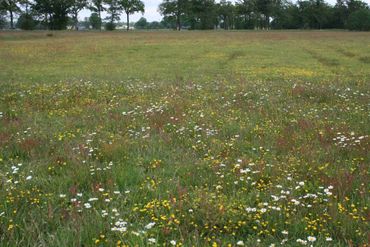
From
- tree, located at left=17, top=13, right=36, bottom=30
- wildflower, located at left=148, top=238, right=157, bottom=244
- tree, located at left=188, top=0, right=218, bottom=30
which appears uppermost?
tree, located at left=188, top=0, right=218, bottom=30

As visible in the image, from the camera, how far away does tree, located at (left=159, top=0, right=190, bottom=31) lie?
139875 millimetres

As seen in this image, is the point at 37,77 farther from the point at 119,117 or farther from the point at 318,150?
the point at 318,150

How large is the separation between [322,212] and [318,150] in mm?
2996

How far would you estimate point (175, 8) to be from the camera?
463ft

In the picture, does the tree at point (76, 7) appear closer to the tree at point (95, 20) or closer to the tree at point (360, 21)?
the tree at point (95, 20)

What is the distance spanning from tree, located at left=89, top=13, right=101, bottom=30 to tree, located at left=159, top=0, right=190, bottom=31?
847 inches

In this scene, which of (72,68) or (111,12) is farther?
(111,12)

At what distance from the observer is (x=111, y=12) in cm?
13938

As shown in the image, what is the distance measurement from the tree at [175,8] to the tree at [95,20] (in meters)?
21.5

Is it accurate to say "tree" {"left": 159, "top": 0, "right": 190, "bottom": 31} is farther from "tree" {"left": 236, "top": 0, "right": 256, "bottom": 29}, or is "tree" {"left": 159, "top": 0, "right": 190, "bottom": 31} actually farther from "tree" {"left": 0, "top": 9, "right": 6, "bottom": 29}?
"tree" {"left": 0, "top": 9, "right": 6, "bottom": 29}

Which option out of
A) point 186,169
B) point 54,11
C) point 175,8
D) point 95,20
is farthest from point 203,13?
point 186,169

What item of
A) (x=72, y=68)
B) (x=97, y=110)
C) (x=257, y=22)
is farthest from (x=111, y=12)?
(x=97, y=110)

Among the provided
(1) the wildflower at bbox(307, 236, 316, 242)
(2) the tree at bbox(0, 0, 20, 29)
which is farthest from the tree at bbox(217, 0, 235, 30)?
(1) the wildflower at bbox(307, 236, 316, 242)

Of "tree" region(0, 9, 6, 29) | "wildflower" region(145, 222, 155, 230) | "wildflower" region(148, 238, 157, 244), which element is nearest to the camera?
"wildflower" region(148, 238, 157, 244)
